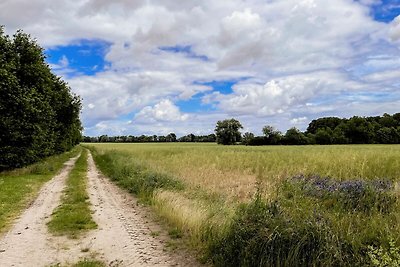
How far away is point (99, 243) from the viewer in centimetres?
836

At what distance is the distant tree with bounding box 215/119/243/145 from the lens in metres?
106

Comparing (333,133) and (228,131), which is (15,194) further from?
(228,131)

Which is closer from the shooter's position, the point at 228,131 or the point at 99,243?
the point at 99,243

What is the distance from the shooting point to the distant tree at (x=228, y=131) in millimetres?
106312

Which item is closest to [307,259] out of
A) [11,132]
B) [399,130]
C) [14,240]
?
[14,240]

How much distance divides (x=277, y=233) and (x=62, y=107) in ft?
129

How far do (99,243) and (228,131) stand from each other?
323ft

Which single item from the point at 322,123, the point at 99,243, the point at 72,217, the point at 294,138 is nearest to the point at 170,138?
the point at 322,123

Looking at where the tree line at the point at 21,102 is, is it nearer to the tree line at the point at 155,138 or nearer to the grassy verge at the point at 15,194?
the grassy verge at the point at 15,194

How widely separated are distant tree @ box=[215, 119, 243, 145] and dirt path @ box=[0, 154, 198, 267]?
9431 centimetres

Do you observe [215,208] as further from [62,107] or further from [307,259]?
[62,107]

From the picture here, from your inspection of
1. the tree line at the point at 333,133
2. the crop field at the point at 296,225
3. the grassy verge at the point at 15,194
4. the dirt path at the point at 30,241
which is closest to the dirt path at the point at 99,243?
the dirt path at the point at 30,241

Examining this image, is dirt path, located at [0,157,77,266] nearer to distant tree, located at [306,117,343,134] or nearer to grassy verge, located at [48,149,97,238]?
grassy verge, located at [48,149,97,238]

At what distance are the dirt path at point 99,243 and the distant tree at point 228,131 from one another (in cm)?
9431
